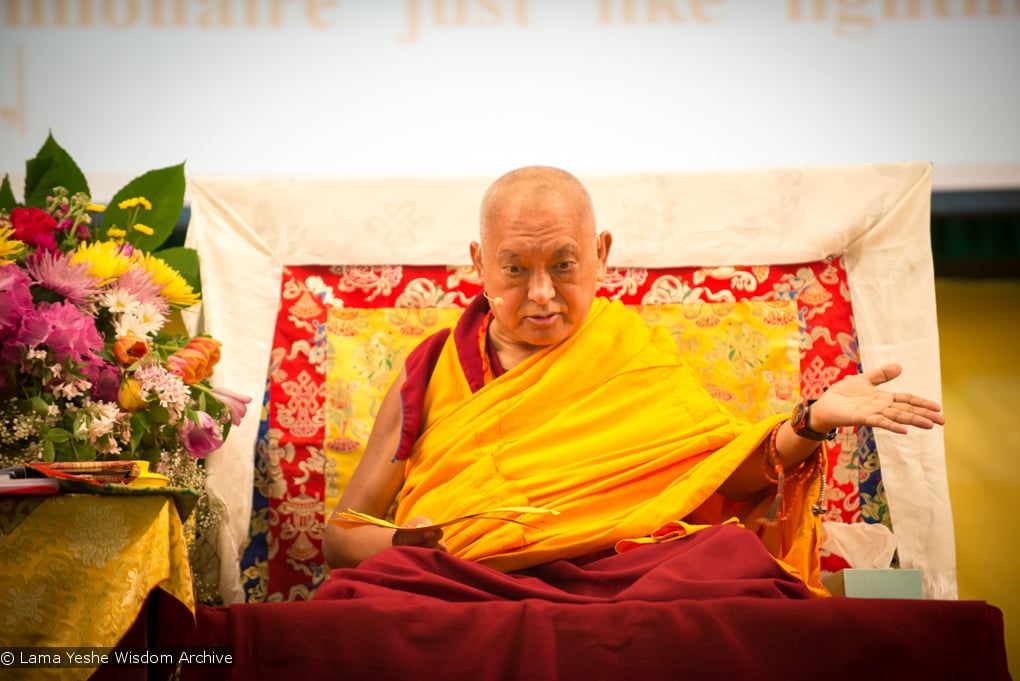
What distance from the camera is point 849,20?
9.84 ft

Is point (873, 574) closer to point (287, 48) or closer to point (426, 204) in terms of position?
point (426, 204)

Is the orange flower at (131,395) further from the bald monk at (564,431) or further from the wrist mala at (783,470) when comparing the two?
the wrist mala at (783,470)

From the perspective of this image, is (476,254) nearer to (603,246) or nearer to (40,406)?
(603,246)

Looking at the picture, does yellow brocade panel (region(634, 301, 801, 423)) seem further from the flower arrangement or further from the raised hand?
the flower arrangement

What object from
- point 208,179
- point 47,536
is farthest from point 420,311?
point 47,536

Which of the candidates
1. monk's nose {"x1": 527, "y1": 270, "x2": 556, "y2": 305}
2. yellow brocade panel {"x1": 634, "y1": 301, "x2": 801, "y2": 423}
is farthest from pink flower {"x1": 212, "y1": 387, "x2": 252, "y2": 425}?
yellow brocade panel {"x1": 634, "y1": 301, "x2": 801, "y2": 423}

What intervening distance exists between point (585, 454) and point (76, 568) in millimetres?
1025

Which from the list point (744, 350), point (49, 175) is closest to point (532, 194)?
point (744, 350)

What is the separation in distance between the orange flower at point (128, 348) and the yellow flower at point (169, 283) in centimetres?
19

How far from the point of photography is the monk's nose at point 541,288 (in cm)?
237

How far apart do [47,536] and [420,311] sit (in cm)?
132

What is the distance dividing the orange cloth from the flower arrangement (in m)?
0.53

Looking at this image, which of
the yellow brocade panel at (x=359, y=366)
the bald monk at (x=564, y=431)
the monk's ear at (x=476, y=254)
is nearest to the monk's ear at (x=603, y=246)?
the bald monk at (x=564, y=431)

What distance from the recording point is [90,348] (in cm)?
214
